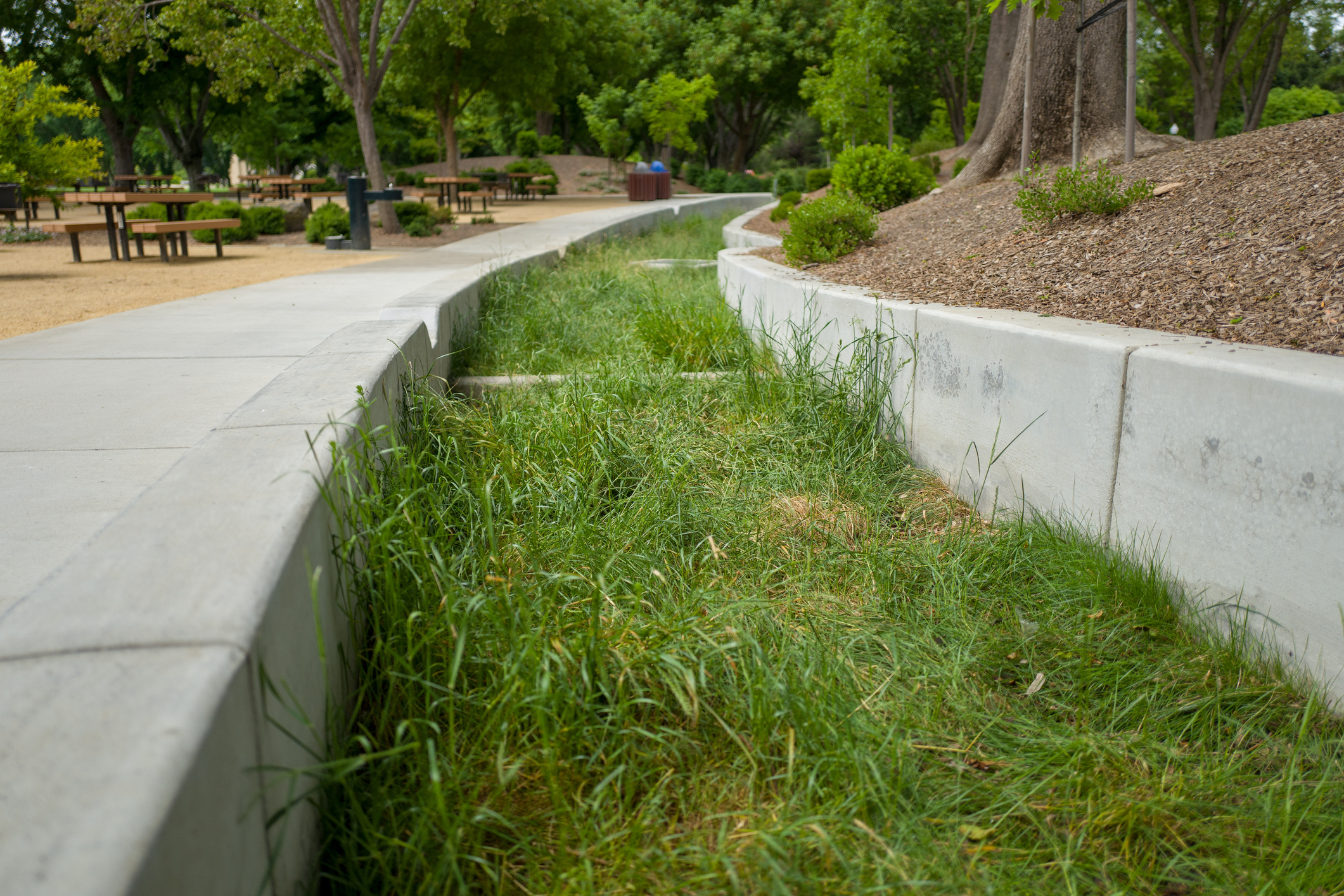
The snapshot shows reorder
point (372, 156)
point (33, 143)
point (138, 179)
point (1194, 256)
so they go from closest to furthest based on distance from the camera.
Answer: point (1194, 256) < point (33, 143) < point (372, 156) < point (138, 179)

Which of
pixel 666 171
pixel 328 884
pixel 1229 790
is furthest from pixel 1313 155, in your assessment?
pixel 666 171

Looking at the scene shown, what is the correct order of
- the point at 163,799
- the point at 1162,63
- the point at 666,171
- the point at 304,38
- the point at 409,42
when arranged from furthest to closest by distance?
the point at 1162,63 → the point at 666,171 → the point at 409,42 → the point at 304,38 → the point at 163,799

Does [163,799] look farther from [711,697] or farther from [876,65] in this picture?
[876,65]

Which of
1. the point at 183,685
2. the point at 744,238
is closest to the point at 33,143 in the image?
the point at 744,238

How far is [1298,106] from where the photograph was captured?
29.2 meters

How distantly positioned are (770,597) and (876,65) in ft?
75.0

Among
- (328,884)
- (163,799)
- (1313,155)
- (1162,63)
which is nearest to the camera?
(163,799)

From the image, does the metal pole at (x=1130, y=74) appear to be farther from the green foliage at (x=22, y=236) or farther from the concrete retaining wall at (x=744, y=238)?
the green foliage at (x=22, y=236)

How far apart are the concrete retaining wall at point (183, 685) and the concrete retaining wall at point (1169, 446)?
2.33 m

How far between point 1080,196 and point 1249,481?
9.78 ft

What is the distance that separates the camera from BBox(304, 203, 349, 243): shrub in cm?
1502

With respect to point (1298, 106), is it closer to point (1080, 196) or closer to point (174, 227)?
point (1080, 196)

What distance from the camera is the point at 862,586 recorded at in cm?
308

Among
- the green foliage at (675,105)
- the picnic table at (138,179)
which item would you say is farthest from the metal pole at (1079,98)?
the green foliage at (675,105)
